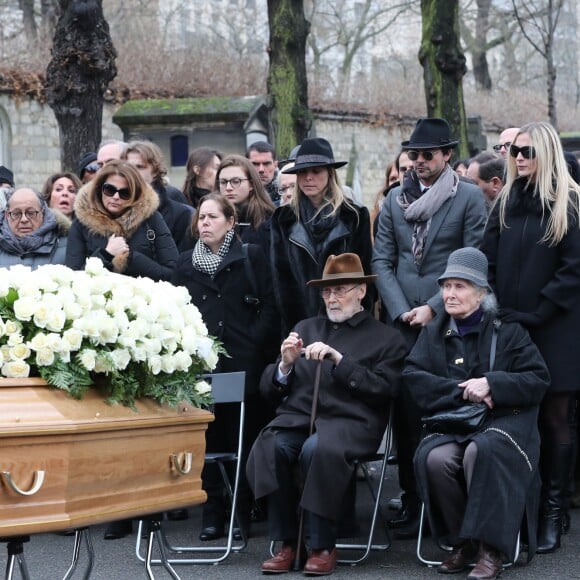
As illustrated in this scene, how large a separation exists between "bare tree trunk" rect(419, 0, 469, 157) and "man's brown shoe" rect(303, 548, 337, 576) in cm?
924

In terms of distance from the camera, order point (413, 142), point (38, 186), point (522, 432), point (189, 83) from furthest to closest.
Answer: point (189, 83)
point (38, 186)
point (413, 142)
point (522, 432)

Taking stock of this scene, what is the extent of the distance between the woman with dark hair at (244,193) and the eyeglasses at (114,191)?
2.77 ft

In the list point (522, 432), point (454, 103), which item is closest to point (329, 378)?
point (522, 432)

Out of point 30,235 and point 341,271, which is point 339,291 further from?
point 30,235

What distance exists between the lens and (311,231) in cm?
850

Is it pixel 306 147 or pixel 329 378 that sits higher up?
pixel 306 147

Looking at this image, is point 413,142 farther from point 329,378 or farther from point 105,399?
point 105,399

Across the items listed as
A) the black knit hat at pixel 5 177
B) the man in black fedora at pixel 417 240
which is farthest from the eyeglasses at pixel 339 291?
the black knit hat at pixel 5 177

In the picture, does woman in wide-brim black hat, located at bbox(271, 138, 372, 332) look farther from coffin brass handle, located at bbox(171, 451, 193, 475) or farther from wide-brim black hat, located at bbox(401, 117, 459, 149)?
coffin brass handle, located at bbox(171, 451, 193, 475)

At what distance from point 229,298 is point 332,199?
0.92 meters

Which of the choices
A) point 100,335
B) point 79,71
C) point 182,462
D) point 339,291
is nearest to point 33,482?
point 100,335

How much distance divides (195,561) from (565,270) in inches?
106

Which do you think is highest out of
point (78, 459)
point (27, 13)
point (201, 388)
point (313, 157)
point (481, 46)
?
point (27, 13)

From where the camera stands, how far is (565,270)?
7.71 m
